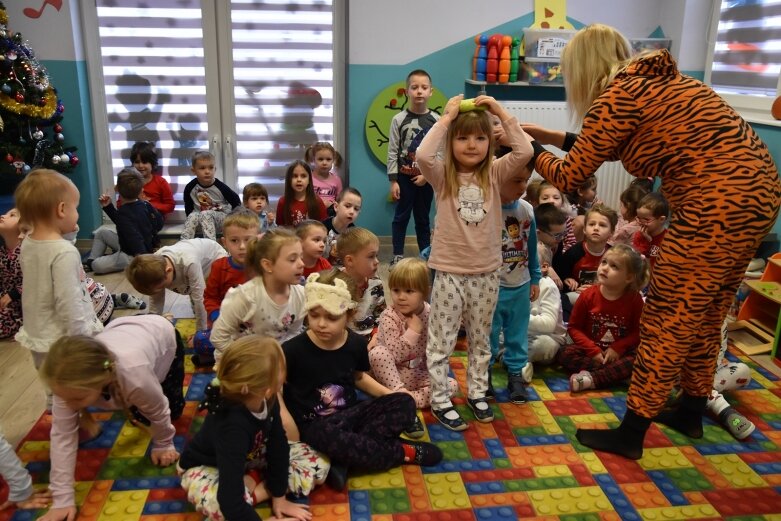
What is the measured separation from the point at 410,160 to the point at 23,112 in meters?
2.62

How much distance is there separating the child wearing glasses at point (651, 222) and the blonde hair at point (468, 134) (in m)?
1.66

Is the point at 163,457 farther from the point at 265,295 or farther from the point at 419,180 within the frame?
the point at 419,180

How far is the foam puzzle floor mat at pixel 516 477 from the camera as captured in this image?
2.14 metres

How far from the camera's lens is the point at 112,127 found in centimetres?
516

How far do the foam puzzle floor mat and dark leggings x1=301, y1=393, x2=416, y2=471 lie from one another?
0.08 meters

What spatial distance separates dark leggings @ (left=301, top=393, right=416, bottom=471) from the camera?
2264mm

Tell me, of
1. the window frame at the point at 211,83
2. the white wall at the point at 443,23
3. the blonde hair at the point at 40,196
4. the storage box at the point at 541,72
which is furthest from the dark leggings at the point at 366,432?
the storage box at the point at 541,72

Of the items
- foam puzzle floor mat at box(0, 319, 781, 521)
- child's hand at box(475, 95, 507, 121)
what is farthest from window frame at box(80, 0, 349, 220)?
foam puzzle floor mat at box(0, 319, 781, 521)

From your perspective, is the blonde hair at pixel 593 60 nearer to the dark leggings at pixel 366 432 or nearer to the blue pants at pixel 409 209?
the dark leggings at pixel 366 432

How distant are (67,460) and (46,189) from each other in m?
0.95

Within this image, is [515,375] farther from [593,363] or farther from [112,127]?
[112,127]

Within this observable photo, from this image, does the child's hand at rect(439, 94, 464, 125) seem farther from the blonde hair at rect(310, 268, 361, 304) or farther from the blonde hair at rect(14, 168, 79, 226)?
the blonde hair at rect(14, 168, 79, 226)

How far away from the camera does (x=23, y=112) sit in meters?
4.23

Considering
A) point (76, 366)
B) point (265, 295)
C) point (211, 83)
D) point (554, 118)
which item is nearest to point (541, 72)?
point (554, 118)
